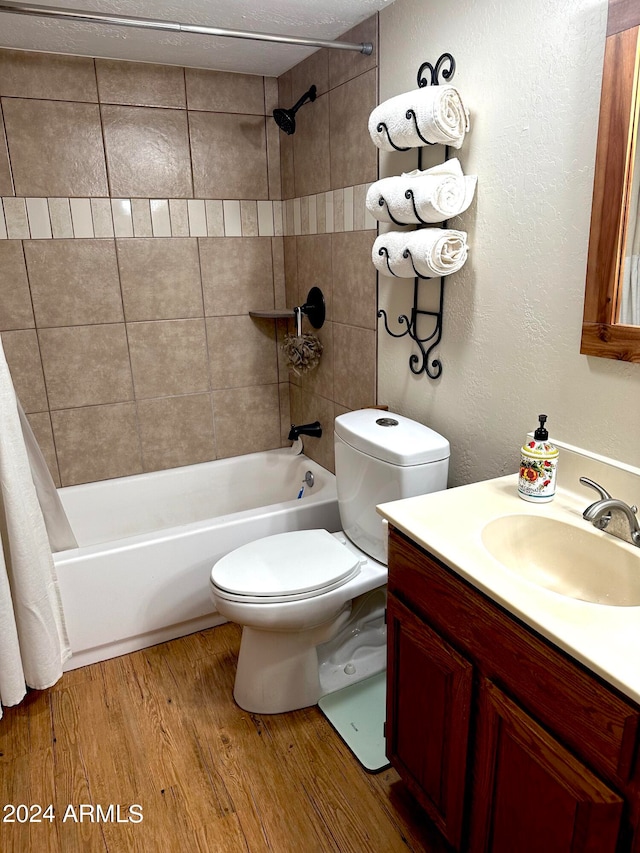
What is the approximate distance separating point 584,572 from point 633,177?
0.82 metres

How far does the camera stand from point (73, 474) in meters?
2.67

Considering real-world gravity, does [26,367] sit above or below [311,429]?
above

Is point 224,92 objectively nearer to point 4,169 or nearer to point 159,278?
point 159,278

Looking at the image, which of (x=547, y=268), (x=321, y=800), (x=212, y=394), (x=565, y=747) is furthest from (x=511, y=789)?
(x=212, y=394)

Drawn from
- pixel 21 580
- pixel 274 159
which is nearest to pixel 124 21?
pixel 274 159

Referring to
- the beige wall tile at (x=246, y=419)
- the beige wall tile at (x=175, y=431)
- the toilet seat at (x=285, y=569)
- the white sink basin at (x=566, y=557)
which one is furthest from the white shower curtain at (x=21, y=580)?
the white sink basin at (x=566, y=557)

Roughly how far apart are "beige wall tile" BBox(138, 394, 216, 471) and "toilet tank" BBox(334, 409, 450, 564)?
1045 millimetres

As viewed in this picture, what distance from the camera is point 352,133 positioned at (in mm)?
2146

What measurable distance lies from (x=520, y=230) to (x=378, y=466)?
2.46 feet

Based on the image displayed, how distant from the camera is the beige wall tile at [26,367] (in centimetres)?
A: 246

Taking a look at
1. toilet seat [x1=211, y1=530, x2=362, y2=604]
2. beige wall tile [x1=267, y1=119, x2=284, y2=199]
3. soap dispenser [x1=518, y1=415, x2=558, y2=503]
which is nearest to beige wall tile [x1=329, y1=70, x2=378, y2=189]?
beige wall tile [x1=267, y1=119, x2=284, y2=199]

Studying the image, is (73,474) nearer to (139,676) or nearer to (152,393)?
(152,393)

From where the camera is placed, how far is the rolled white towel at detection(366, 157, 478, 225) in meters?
1.58

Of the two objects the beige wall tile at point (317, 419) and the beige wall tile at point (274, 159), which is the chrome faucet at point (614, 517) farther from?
the beige wall tile at point (274, 159)
